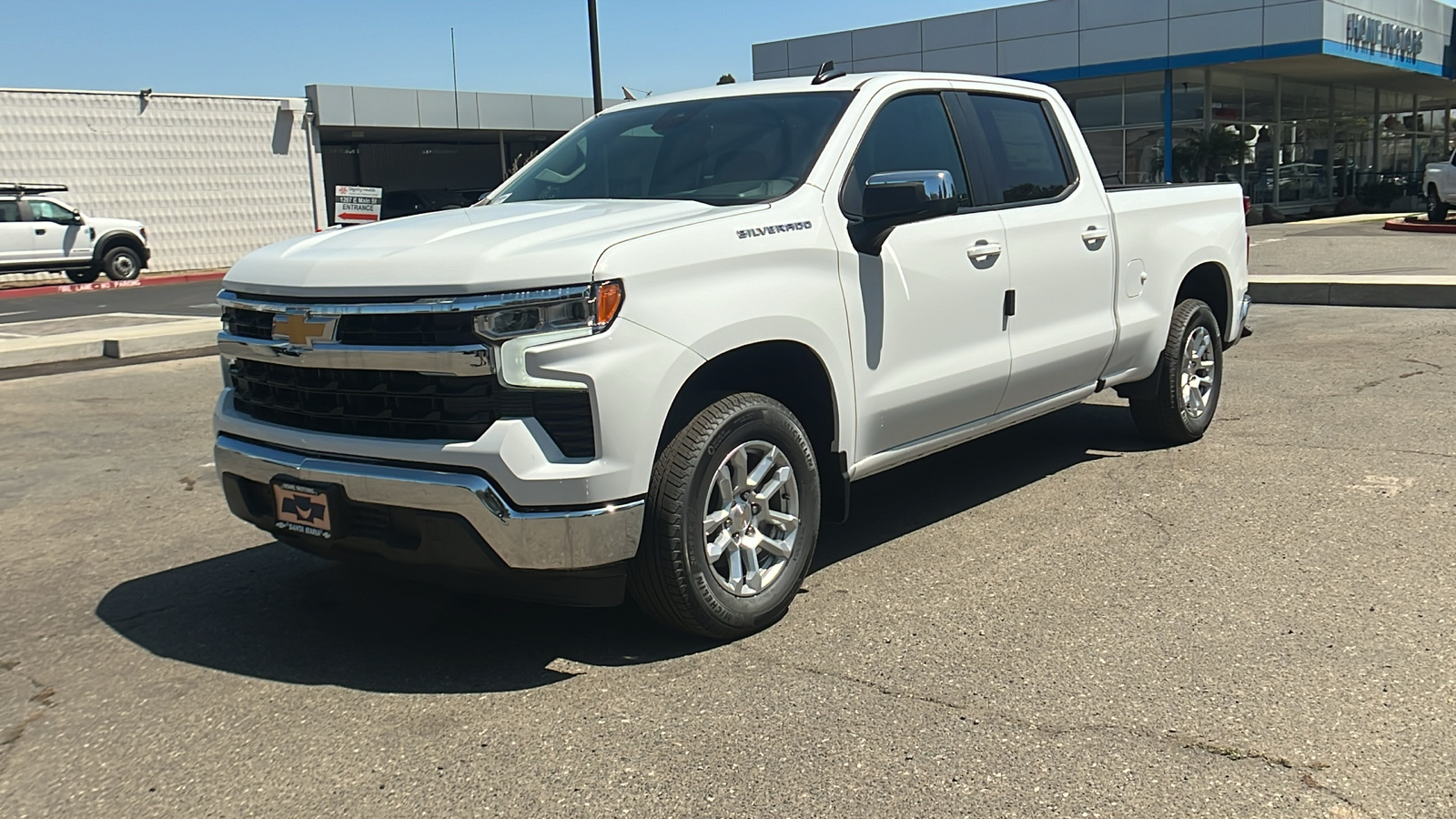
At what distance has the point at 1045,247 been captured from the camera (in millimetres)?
5516

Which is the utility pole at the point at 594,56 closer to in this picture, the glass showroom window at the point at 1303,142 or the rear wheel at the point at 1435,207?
the rear wheel at the point at 1435,207

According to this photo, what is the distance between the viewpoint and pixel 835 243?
4449 millimetres

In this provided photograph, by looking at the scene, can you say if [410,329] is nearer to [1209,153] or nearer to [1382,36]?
[1209,153]

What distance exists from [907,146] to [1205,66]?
98.1 ft

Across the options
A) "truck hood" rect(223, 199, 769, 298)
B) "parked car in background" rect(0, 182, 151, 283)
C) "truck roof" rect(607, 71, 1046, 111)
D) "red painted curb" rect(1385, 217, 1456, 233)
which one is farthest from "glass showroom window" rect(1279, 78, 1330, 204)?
"truck hood" rect(223, 199, 769, 298)

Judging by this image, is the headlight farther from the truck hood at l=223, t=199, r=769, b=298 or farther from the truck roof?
the truck roof

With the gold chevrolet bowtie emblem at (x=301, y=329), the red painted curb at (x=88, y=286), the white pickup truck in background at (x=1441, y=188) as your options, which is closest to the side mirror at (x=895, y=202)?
the gold chevrolet bowtie emblem at (x=301, y=329)

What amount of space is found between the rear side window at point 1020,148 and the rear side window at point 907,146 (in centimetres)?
25

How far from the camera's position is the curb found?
12523 millimetres

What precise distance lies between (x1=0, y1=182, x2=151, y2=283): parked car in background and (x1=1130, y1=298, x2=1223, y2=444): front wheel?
928 inches

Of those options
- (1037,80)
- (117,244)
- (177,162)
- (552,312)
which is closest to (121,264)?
(117,244)

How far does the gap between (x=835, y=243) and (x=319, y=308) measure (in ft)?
5.75

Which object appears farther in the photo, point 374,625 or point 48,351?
point 48,351

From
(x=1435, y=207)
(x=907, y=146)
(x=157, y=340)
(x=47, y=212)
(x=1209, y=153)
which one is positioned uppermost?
(x=1209, y=153)
